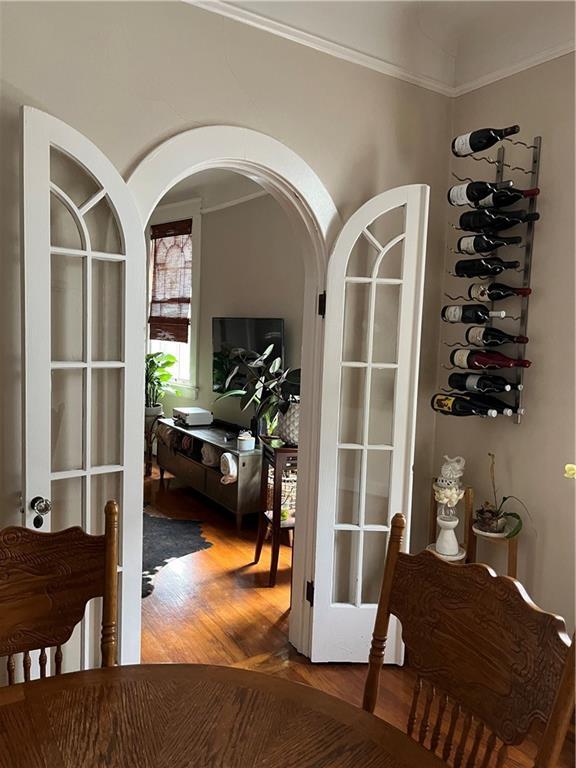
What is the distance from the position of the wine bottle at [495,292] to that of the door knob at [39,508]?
1.96 metres

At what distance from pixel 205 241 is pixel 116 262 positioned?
381 cm

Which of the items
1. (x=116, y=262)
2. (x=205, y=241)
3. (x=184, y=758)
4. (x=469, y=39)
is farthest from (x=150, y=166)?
(x=205, y=241)

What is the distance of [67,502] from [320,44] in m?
2.10

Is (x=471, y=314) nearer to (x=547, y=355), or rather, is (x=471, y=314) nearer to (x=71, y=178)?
(x=547, y=355)

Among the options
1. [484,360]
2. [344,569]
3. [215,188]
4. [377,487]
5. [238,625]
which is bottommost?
[238,625]

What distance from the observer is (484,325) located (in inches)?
109

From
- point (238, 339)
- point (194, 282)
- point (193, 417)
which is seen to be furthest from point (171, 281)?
point (193, 417)

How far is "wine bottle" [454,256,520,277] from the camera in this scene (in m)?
2.67

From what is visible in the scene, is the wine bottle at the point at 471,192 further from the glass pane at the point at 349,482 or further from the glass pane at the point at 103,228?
the glass pane at the point at 103,228

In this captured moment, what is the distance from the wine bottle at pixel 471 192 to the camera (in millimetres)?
2592

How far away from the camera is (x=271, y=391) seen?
4305mm

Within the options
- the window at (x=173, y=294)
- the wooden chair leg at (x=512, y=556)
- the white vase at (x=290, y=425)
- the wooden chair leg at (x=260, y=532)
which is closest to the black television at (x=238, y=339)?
the window at (x=173, y=294)

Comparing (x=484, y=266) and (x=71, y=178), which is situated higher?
(x=71, y=178)

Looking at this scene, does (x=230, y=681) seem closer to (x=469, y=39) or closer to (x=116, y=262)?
(x=116, y=262)
